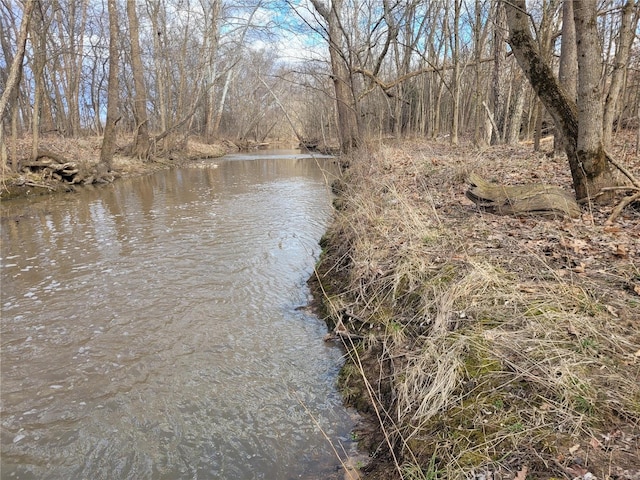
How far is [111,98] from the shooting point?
1609cm

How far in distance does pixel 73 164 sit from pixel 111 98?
13.8ft

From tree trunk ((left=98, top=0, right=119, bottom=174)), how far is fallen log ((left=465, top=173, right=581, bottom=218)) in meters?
14.5

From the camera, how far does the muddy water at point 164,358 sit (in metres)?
2.80

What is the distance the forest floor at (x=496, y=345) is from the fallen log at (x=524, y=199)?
5.8 inches

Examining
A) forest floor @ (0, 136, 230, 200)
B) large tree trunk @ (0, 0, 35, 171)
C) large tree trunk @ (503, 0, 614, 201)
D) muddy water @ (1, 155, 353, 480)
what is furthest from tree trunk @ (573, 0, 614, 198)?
forest floor @ (0, 136, 230, 200)

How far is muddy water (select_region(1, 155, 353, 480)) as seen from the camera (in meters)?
2.80

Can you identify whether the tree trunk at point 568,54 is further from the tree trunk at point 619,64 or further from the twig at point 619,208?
the twig at point 619,208

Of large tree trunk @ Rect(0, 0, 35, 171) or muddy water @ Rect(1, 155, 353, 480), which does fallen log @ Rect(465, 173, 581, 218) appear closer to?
muddy water @ Rect(1, 155, 353, 480)

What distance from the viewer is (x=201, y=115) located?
36750 mm

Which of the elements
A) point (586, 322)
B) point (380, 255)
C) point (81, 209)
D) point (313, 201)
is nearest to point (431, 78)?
point (313, 201)

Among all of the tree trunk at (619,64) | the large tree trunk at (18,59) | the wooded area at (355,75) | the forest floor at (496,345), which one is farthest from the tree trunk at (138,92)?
the tree trunk at (619,64)

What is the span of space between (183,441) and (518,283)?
2.95 metres

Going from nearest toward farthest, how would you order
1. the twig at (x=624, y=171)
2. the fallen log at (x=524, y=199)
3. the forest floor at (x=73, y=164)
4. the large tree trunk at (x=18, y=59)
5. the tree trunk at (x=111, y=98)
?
the twig at (x=624, y=171)
the fallen log at (x=524, y=199)
the large tree trunk at (x=18, y=59)
the forest floor at (x=73, y=164)
the tree trunk at (x=111, y=98)

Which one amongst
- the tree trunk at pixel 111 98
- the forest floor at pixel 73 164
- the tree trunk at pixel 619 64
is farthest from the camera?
the tree trunk at pixel 111 98
